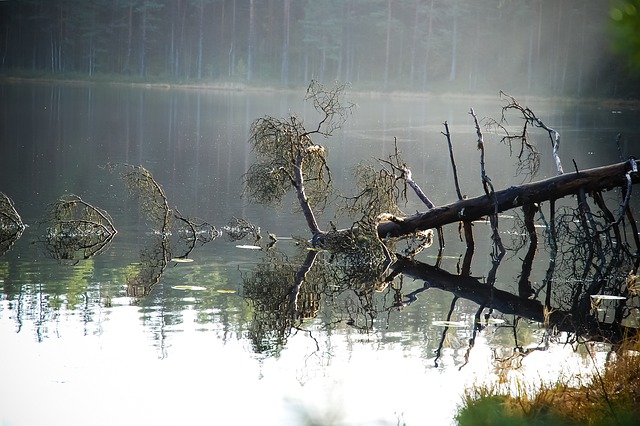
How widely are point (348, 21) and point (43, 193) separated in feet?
239

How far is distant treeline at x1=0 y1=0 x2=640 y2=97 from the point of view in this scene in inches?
3442

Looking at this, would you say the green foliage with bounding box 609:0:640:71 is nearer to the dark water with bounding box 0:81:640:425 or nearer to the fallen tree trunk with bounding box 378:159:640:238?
the dark water with bounding box 0:81:640:425

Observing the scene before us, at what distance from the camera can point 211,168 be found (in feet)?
92.0

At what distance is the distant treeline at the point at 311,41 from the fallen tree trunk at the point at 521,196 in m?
72.8

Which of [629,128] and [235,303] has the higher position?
[629,128]

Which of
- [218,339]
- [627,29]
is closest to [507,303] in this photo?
[218,339]

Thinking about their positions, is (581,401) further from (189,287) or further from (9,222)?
(9,222)

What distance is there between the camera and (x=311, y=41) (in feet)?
293

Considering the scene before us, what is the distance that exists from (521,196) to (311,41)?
7650 centimetres

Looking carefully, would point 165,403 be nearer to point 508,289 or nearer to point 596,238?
point 508,289

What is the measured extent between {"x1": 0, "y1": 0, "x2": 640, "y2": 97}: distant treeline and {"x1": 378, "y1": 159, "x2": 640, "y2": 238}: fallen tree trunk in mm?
72836

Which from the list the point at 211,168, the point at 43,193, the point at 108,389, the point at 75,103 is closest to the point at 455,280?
the point at 108,389

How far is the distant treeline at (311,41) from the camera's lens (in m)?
87.4

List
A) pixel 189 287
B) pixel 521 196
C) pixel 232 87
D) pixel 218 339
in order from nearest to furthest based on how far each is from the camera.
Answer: pixel 218 339
pixel 189 287
pixel 521 196
pixel 232 87
